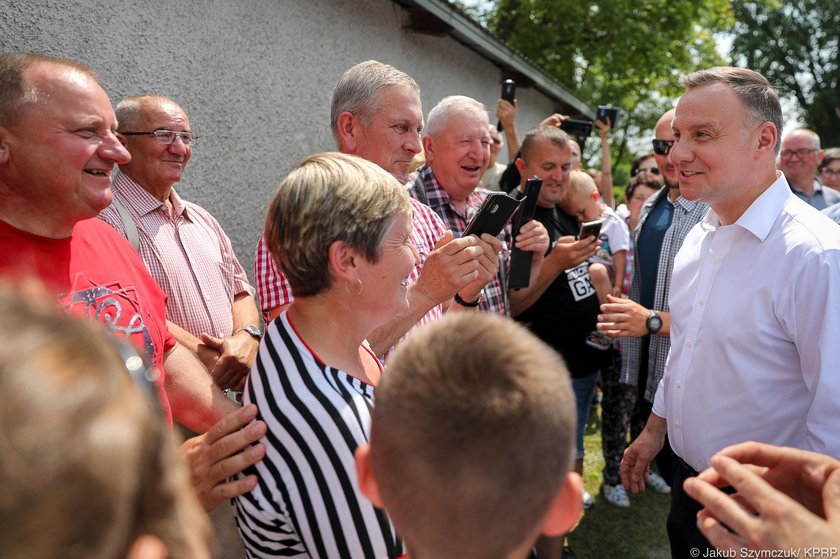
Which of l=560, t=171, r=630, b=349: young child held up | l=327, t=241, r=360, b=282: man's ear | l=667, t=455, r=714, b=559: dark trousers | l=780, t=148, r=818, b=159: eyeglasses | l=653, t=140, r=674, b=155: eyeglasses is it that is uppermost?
l=653, t=140, r=674, b=155: eyeglasses

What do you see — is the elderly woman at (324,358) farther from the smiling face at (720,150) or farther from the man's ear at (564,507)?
the smiling face at (720,150)

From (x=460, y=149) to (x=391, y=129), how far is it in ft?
2.68

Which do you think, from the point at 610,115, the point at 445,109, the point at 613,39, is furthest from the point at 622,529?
the point at 613,39

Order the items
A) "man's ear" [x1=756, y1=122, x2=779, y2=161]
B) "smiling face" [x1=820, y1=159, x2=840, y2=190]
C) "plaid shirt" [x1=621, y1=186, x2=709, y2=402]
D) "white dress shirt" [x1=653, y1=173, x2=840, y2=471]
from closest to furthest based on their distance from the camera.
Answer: "white dress shirt" [x1=653, y1=173, x2=840, y2=471] < "man's ear" [x1=756, y1=122, x2=779, y2=161] < "plaid shirt" [x1=621, y1=186, x2=709, y2=402] < "smiling face" [x1=820, y1=159, x2=840, y2=190]

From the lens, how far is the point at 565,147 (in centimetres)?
430

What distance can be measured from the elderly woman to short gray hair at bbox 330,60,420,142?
121cm

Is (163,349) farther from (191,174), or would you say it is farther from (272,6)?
(272,6)

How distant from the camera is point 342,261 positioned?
1529mm

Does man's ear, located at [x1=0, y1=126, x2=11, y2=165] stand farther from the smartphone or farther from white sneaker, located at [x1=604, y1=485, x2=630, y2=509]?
white sneaker, located at [x1=604, y1=485, x2=630, y2=509]

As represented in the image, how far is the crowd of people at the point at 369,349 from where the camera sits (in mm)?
707

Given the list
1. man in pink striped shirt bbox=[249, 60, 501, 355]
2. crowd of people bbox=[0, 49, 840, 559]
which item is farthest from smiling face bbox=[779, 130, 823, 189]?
man in pink striped shirt bbox=[249, 60, 501, 355]

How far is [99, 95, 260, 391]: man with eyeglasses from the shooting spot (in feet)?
8.98

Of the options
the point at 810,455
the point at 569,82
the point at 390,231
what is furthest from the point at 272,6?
the point at 569,82

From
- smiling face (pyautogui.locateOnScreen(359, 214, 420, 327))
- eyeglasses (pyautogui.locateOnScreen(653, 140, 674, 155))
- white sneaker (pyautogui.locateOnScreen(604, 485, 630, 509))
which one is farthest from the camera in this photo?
white sneaker (pyautogui.locateOnScreen(604, 485, 630, 509))
